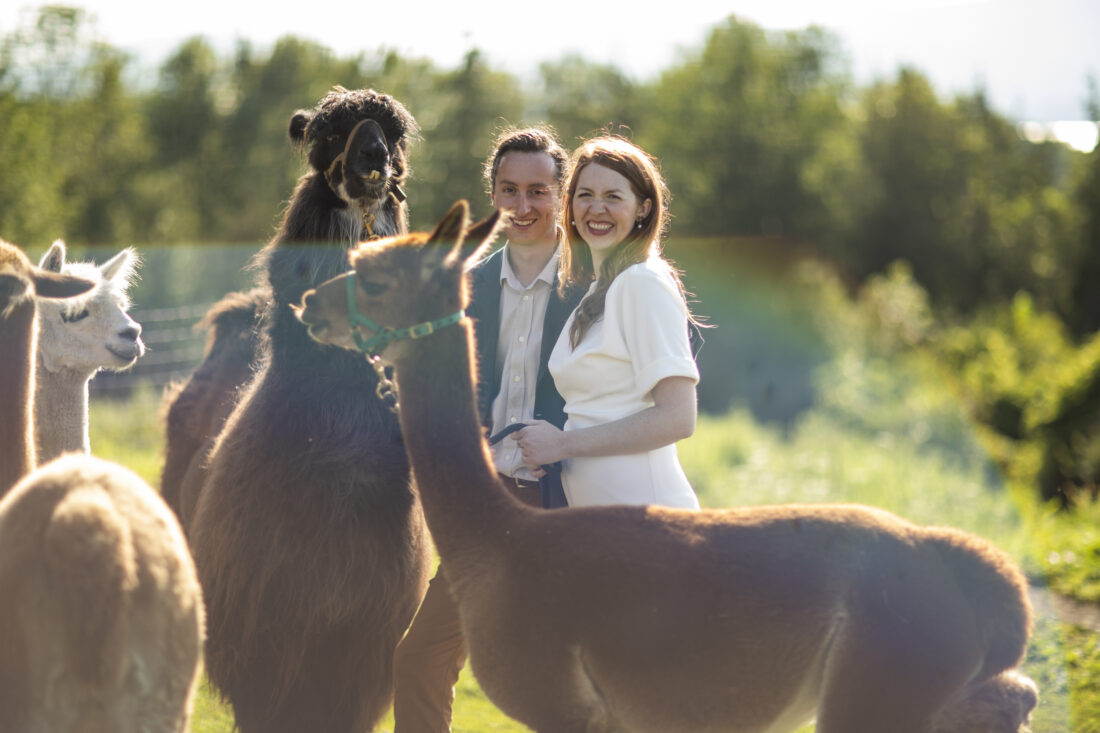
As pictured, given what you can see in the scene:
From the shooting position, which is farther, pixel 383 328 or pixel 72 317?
pixel 72 317

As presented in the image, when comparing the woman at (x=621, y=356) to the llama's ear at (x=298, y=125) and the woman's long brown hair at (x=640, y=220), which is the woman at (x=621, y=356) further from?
the llama's ear at (x=298, y=125)

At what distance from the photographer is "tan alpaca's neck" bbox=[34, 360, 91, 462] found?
3.54 meters

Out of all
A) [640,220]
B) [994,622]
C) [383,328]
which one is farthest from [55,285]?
[994,622]

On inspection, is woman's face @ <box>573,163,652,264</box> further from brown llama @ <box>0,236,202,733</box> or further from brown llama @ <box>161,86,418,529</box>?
brown llama @ <box>0,236,202,733</box>

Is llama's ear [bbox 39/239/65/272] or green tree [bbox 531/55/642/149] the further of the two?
green tree [bbox 531/55/642/149]

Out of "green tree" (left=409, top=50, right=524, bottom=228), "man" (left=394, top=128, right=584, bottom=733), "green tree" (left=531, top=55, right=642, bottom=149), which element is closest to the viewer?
"man" (left=394, top=128, right=584, bottom=733)

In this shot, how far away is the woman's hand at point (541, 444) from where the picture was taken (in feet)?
9.37

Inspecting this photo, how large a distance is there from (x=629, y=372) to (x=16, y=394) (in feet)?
5.04

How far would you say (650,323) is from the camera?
2779mm

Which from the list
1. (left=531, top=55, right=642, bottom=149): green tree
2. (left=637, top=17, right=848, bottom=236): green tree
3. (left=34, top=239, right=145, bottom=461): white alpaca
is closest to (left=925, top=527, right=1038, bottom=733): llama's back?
(left=34, top=239, right=145, bottom=461): white alpaca

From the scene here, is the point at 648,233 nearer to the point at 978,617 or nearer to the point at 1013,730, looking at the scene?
the point at 978,617

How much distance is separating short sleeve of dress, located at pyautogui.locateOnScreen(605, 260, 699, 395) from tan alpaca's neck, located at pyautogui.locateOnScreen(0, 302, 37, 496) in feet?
4.82

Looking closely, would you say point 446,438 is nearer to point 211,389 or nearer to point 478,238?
point 478,238

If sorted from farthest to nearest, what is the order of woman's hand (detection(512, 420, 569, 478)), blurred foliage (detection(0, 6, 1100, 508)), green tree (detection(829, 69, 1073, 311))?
green tree (detection(829, 69, 1073, 311)) < blurred foliage (detection(0, 6, 1100, 508)) < woman's hand (detection(512, 420, 569, 478))
